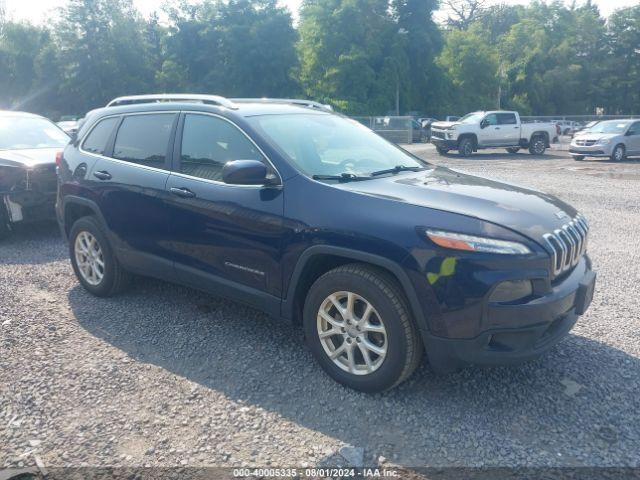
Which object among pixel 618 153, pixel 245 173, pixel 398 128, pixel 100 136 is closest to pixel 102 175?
pixel 100 136

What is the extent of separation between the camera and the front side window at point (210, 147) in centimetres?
404

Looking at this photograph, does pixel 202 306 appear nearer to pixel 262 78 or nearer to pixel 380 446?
pixel 380 446

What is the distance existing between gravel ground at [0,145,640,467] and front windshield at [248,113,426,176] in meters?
1.36

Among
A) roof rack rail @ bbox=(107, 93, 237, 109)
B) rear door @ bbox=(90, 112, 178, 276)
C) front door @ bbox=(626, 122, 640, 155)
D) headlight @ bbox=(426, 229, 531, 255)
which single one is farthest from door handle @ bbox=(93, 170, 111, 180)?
front door @ bbox=(626, 122, 640, 155)

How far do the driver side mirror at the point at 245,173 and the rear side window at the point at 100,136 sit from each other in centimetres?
206

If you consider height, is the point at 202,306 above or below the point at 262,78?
below

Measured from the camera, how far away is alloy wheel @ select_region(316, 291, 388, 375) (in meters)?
3.37

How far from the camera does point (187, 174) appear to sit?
4305 millimetres

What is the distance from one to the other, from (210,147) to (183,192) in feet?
1.29

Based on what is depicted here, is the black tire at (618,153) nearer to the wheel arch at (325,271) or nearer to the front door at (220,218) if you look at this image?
the front door at (220,218)

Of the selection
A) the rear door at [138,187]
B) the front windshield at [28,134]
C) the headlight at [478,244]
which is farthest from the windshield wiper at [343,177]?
the front windshield at [28,134]

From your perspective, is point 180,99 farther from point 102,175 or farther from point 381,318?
point 381,318

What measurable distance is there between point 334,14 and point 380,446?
177 feet

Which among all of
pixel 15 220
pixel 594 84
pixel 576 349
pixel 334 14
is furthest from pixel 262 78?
pixel 576 349
